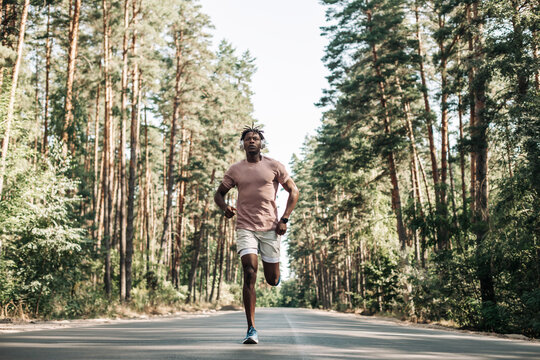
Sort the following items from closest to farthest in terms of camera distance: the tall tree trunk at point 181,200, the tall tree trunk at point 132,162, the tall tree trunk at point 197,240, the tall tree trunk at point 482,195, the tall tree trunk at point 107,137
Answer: the tall tree trunk at point 482,195 → the tall tree trunk at point 132,162 → the tall tree trunk at point 107,137 → the tall tree trunk at point 181,200 → the tall tree trunk at point 197,240

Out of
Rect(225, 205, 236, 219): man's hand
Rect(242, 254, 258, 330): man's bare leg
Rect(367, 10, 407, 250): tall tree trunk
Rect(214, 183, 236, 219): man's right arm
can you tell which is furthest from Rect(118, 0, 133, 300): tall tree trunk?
Rect(242, 254, 258, 330): man's bare leg

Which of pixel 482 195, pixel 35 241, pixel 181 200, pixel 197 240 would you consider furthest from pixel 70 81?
pixel 197 240

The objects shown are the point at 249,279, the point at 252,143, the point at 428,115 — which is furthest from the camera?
the point at 428,115

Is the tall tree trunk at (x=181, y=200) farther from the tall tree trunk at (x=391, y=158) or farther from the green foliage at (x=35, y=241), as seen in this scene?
the green foliage at (x=35, y=241)

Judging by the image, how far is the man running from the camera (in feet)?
20.0

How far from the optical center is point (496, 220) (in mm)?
12469

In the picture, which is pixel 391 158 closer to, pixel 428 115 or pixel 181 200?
pixel 428 115

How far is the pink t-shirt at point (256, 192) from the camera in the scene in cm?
621

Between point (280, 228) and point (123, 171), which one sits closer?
point (280, 228)

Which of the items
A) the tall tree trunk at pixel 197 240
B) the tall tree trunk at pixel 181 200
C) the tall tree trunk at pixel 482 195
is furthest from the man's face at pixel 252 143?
the tall tree trunk at pixel 197 240

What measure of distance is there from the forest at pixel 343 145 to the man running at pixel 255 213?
309 inches

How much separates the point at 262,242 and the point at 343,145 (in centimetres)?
2519

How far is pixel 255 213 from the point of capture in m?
6.22

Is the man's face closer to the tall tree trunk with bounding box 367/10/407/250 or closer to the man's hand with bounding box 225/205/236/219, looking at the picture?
the man's hand with bounding box 225/205/236/219
